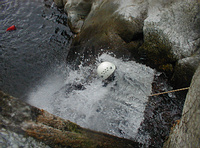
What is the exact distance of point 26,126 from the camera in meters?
2.25

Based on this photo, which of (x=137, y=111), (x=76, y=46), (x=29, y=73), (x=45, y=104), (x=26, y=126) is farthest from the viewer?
(x=76, y=46)

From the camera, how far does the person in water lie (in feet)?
16.5

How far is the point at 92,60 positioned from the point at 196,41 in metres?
3.30

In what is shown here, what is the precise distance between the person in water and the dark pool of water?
2351 mm

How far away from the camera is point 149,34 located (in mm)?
5176

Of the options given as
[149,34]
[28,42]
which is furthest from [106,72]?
[28,42]

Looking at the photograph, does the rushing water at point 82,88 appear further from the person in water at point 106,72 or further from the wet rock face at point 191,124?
the wet rock face at point 191,124

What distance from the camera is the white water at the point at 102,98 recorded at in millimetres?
4266

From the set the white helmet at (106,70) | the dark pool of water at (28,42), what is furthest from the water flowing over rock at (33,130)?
the dark pool of water at (28,42)

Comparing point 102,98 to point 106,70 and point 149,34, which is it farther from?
point 149,34

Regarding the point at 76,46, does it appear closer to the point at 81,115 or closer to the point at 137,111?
the point at 81,115

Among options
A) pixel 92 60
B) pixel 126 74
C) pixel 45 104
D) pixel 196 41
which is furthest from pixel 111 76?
pixel 196 41

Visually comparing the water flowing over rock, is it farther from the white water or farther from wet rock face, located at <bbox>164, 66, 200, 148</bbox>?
the white water

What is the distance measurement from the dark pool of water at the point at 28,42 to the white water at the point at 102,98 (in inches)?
34.3
